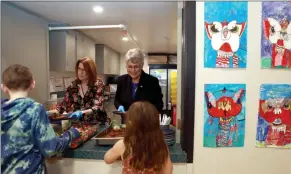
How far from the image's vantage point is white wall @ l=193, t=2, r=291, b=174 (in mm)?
1052

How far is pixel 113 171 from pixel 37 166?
38 centimetres

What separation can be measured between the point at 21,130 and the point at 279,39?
1.26m

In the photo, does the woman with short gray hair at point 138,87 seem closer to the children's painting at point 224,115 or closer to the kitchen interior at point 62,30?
the kitchen interior at point 62,30

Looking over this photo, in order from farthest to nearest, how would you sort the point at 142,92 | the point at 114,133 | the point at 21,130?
the point at 142,92 < the point at 114,133 < the point at 21,130

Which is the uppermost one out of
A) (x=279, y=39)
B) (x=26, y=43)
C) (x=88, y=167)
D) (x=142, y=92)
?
(x=26, y=43)

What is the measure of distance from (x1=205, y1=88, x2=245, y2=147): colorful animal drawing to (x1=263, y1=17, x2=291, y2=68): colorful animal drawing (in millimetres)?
234

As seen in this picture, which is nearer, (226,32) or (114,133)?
(226,32)

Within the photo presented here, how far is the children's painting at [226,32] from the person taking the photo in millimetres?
1046

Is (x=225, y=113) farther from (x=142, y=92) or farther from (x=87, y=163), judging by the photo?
(x=87, y=163)

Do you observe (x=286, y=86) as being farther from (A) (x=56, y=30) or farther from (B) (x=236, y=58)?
(A) (x=56, y=30)

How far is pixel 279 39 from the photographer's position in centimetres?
105

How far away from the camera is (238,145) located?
1.09 meters

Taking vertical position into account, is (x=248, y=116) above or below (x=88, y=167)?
above

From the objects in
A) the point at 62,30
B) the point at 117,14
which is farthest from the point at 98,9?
the point at 62,30
